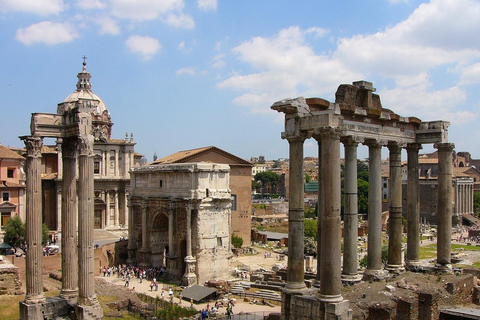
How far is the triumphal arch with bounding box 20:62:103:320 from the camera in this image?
672 inches

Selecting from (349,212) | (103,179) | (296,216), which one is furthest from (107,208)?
(296,216)

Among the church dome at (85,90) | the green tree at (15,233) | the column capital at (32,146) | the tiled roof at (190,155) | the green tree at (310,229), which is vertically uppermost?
the church dome at (85,90)

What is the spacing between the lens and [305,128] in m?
15.3

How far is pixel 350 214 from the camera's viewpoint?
17078mm

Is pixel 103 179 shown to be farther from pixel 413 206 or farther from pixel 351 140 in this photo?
pixel 351 140

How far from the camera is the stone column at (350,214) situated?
56.3 ft

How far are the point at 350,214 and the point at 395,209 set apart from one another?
337 cm

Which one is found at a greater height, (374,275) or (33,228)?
(33,228)

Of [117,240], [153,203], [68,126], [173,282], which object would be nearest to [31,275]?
[68,126]

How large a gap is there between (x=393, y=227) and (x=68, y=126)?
12.7 metres

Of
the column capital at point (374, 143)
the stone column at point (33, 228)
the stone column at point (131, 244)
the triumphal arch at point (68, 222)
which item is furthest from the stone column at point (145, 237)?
the column capital at point (374, 143)

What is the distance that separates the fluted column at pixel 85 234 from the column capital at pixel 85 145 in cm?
8

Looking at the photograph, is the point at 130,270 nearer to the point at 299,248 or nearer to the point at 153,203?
the point at 153,203

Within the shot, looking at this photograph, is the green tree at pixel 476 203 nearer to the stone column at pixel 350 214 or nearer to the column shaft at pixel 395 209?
the column shaft at pixel 395 209
